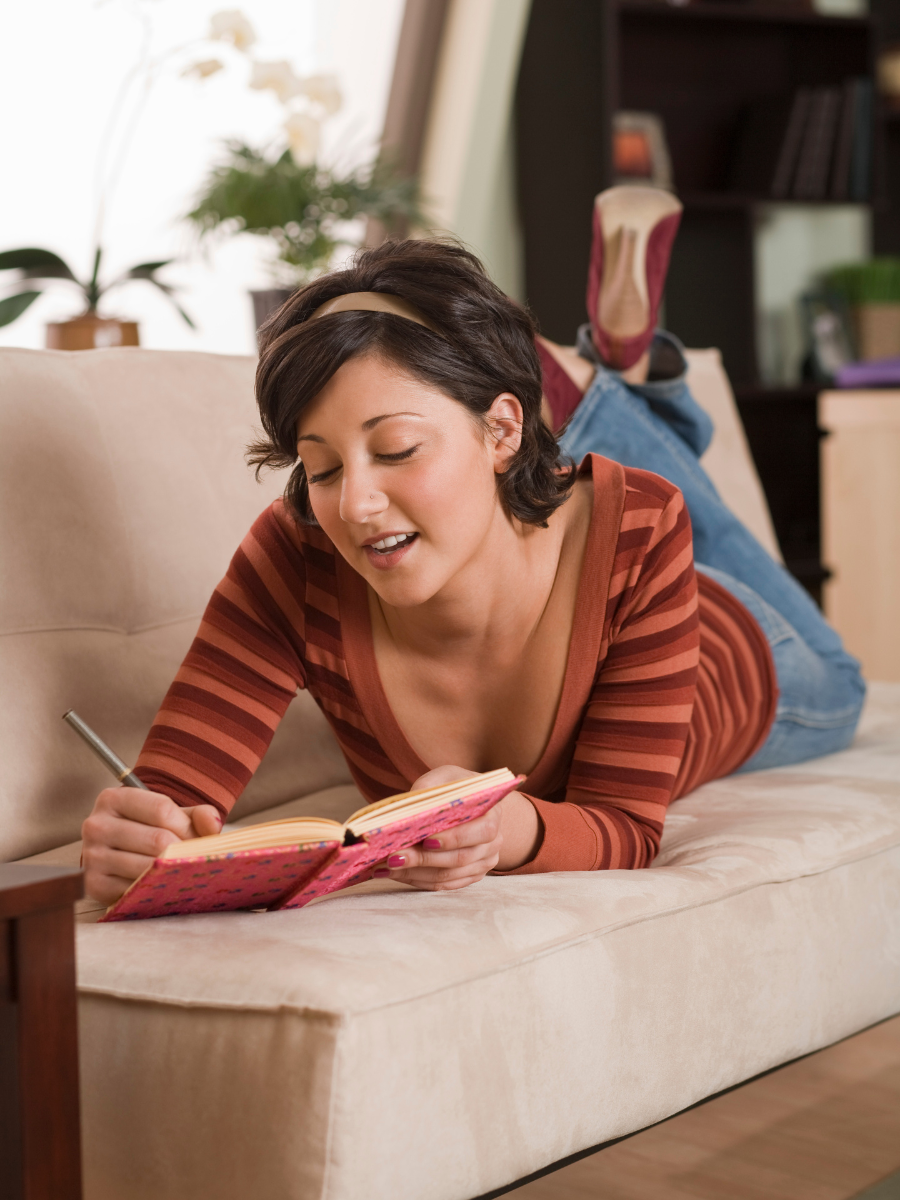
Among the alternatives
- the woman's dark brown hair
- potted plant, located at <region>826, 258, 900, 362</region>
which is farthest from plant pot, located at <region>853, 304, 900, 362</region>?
the woman's dark brown hair

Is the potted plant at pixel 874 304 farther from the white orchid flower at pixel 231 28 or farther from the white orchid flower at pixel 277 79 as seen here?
the white orchid flower at pixel 231 28

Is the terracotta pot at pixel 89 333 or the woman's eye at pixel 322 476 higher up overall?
the terracotta pot at pixel 89 333

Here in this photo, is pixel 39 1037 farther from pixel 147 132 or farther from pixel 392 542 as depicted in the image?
pixel 147 132

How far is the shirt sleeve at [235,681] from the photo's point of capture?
3.80 ft

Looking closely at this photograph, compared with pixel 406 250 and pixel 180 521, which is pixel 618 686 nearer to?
pixel 406 250

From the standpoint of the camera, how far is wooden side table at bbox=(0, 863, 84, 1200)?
0.78 m

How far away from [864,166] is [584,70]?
0.88 m

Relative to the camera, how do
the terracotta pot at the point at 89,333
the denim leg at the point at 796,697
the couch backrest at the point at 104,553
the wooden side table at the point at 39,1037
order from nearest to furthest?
the wooden side table at the point at 39,1037 → the couch backrest at the point at 104,553 → the denim leg at the point at 796,697 → the terracotta pot at the point at 89,333

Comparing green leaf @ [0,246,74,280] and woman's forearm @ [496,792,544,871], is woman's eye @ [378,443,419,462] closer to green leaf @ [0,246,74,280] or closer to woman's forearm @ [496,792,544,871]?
Result: woman's forearm @ [496,792,544,871]

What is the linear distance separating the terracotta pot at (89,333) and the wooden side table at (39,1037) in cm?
130

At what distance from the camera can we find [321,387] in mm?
1065

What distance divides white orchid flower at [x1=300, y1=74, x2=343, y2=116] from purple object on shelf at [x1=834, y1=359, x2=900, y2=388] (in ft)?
5.39

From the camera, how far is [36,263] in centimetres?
221

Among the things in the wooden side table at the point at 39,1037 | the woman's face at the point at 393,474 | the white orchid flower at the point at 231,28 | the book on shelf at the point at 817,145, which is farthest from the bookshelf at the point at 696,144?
the wooden side table at the point at 39,1037
